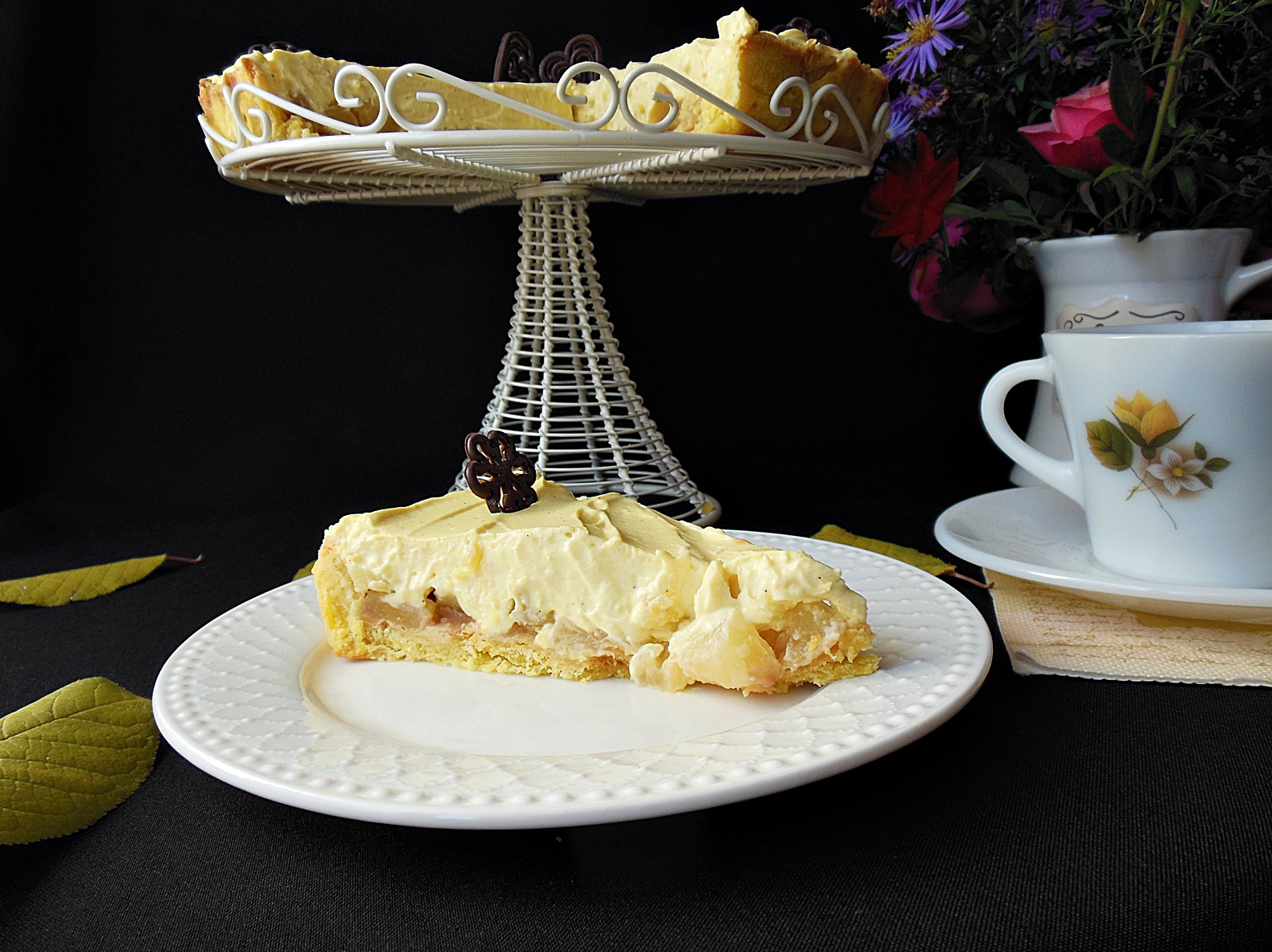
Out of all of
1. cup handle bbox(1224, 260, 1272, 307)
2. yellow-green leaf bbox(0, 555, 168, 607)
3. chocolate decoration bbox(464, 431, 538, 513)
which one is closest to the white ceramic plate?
chocolate decoration bbox(464, 431, 538, 513)

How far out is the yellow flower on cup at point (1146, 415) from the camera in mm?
732

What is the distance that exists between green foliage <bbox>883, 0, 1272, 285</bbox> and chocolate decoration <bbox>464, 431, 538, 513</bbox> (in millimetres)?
499

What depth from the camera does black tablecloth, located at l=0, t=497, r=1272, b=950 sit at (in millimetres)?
489

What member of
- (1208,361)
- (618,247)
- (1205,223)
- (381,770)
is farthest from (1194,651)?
(618,247)

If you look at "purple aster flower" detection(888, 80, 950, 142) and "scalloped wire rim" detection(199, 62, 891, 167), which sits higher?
"purple aster flower" detection(888, 80, 950, 142)

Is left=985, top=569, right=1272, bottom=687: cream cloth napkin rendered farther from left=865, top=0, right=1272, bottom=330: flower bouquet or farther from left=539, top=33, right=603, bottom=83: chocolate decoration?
left=539, top=33, right=603, bottom=83: chocolate decoration

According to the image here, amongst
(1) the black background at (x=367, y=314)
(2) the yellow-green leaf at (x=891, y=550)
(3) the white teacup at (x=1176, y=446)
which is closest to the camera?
(3) the white teacup at (x=1176, y=446)

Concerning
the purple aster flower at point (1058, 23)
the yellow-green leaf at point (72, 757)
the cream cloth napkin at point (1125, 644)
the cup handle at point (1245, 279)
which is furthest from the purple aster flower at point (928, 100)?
the yellow-green leaf at point (72, 757)

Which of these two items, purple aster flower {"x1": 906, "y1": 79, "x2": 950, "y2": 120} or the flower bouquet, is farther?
purple aster flower {"x1": 906, "y1": 79, "x2": 950, "y2": 120}

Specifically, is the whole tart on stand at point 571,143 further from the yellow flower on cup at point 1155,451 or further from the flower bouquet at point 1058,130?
the yellow flower on cup at point 1155,451

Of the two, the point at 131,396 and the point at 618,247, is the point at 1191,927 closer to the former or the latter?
the point at 618,247

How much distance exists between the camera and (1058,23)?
103 cm

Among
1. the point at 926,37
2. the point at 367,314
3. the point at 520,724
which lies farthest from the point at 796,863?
the point at 367,314

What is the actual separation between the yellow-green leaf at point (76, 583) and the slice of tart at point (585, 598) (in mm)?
401
